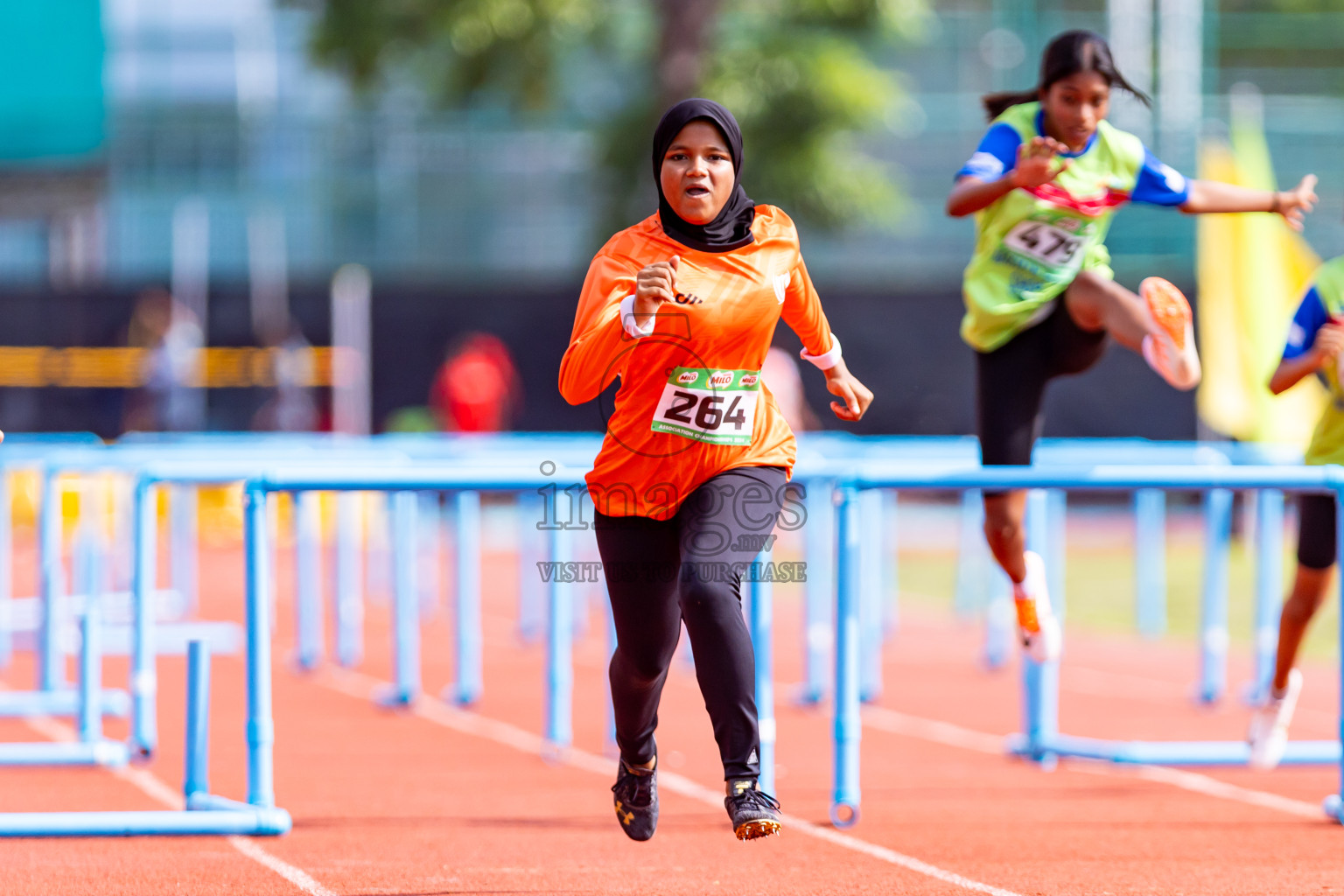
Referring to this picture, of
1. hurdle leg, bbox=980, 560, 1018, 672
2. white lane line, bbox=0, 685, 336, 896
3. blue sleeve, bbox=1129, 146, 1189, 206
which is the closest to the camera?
white lane line, bbox=0, 685, 336, 896

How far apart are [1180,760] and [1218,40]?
75.8 ft

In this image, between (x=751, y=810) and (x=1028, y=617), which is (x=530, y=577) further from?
(x=751, y=810)

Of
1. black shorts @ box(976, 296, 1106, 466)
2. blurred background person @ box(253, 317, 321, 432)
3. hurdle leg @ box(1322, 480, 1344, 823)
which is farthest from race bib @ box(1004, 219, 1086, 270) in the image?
blurred background person @ box(253, 317, 321, 432)

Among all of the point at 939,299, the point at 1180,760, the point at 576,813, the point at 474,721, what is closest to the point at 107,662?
the point at 474,721

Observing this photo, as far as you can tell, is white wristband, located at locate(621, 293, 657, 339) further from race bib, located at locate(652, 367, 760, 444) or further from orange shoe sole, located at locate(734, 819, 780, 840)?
orange shoe sole, located at locate(734, 819, 780, 840)

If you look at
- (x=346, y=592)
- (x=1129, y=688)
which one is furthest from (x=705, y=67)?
(x=1129, y=688)

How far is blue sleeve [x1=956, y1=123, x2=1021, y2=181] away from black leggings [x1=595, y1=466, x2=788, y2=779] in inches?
59.0

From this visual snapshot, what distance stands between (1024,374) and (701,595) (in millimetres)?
2053

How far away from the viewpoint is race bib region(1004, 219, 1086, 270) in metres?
6.07

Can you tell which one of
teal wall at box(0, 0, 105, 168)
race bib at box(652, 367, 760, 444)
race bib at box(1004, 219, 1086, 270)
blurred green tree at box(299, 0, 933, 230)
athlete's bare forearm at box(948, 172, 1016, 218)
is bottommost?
race bib at box(652, 367, 760, 444)

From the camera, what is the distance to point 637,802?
4957 mm

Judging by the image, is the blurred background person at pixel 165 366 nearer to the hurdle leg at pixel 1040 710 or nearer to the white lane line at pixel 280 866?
the hurdle leg at pixel 1040 710

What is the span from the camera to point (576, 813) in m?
6.59

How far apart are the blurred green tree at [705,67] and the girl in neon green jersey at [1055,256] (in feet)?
59.0
